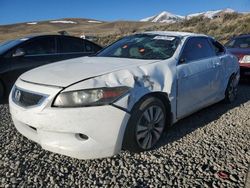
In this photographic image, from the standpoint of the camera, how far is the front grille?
322 cm

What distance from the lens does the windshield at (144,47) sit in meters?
4.35

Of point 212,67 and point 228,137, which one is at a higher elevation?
point 212,67

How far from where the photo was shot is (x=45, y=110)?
10.2 ft

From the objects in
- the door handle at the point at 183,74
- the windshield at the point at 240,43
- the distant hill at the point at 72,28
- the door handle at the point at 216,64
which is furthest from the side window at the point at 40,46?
the distant hill at the point at 72,28

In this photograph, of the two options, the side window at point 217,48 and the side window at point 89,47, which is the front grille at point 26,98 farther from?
the side window at point 89,47

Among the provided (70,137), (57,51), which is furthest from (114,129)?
(57,51)

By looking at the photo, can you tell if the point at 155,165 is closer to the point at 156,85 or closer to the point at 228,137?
the point at 156,85

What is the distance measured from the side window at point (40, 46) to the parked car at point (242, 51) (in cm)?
464

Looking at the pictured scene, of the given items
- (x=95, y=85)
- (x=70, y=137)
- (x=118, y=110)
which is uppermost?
(x=95, y=85)

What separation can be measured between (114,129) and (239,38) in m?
7.27

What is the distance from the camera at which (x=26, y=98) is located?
3.38 m

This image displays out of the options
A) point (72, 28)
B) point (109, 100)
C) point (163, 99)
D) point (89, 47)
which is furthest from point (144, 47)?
point (72, 28)

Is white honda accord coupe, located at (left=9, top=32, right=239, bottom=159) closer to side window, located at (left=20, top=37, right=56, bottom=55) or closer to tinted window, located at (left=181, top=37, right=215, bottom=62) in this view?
tinted window, located at (left=181, top=37, right=215, bottom=62)

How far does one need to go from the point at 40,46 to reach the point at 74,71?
3.59 meters
